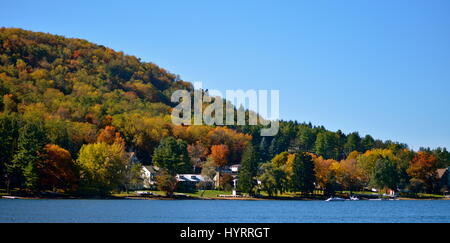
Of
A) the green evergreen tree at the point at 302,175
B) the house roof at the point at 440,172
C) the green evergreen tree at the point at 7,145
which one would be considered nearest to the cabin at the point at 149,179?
the green evergreen tree at the point at 7,145

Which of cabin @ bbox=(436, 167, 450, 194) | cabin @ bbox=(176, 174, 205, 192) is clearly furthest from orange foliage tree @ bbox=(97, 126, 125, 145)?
cabin @ bbox=(436, 167, 450, 194)

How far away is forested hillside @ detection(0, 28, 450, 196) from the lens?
299 feet

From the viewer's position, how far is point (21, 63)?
6998 inches

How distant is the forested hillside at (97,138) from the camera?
91.2 metres

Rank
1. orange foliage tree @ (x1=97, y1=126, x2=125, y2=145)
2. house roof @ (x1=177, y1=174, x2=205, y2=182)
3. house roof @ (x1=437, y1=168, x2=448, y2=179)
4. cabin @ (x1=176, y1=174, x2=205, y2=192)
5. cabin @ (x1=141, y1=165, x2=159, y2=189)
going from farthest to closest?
house roof @ (x1=437, y1=168, x2=448, y2=179)
house roof @ (x1=177, y1=174, x2=205, y2=182)
orange foliage tree @ (x1=97, y1=126, x2=125, y2=145)
cabin @ (x1=176, y1=174, x2=205, y2=192)
cabin @ (x1=141, y1=165, x2=159, y2=189)

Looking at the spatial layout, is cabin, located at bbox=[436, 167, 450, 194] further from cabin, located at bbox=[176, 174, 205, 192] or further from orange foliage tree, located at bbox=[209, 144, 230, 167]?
cabin, located at bbox=[176, 174, 205, 192]

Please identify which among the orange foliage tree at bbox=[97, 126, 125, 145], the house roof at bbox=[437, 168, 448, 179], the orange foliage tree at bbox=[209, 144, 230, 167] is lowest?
the house roof at bbox=[437, 168, 448, 179]

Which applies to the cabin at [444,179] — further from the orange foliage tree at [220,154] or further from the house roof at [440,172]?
the orange foliage tree at [220,154]

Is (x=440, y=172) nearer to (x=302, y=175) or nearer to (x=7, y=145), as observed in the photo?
(x=302, y=175)

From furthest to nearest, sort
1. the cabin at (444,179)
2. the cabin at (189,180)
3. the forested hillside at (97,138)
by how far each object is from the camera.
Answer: the cabin at (444,179) < the cabin at (189,180) < the forested hillside at (97,138)

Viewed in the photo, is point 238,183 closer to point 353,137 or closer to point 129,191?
point 129,191

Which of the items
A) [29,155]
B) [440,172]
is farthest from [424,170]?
[29,155]
